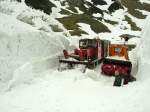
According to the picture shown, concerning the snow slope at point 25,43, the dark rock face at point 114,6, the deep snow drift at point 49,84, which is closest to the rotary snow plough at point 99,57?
the deep snow drift at point 49,84

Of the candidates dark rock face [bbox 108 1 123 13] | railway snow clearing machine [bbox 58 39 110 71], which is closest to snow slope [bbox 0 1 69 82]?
railway snow clearing machine [bbox 58 39 110 71]

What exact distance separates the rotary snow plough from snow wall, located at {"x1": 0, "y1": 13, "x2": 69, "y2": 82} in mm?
1310

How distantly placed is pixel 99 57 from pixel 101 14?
5194cm

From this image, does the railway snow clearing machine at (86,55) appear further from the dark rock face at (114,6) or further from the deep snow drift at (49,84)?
the dark rock face at (114,6)

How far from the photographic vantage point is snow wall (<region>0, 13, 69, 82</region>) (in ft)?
58.0

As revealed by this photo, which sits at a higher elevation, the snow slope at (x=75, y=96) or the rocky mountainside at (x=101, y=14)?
the rocky mountainside at (x=101, y=14)

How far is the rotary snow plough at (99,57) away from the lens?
21.9 metres

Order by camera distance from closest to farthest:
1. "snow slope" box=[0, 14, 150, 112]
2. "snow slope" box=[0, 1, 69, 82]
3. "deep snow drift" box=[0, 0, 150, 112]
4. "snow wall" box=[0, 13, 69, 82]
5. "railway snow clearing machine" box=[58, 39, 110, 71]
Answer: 1. "snow slope" box=[0, 14, 150, 112]
2. "deep snow drift" box=[0, 0, 150, 112]
3. "snow wall" box=[0, 13, 69, 82]
4. "snow slope" box=[0, 1, 69, 82]
5. "railway snow clearing machine" box=[58, 39, 110, 71]

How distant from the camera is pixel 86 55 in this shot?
2353 centimetres

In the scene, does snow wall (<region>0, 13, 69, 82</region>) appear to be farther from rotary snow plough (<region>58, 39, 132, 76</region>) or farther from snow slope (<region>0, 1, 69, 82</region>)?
rotary snow plough (<region>58, 39, 132, 76</region>)

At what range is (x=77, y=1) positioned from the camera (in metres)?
76.9

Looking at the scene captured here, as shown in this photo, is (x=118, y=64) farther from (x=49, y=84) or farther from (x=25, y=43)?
(x=25, y=43)

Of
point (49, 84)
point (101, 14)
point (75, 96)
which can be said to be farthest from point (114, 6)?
point (75, 96)

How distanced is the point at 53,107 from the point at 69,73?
259 inches
